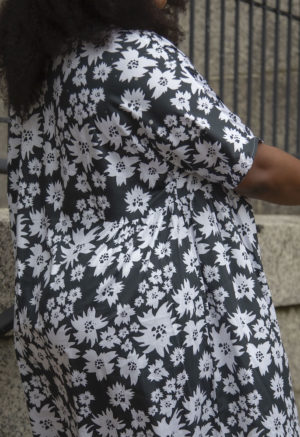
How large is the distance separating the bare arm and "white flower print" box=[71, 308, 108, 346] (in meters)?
0.44

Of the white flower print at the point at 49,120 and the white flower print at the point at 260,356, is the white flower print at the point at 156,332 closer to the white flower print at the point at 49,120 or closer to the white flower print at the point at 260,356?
the white flower print at the point at 260,356

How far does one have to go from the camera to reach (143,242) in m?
2.10

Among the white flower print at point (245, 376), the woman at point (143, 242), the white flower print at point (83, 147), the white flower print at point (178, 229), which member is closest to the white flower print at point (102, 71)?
the woman at point (143, 242)

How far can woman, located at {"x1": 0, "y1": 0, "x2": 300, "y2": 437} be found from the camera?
2.06 m

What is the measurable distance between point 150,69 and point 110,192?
11.4 inches

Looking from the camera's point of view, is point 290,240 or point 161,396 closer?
point 161,396

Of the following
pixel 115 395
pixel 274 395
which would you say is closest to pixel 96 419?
pixel 115 395

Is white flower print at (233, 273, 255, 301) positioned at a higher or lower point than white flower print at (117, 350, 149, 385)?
higher

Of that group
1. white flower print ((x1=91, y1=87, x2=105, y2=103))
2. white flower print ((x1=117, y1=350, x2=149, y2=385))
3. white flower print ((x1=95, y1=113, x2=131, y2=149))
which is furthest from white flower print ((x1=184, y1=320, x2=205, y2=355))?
white flower print ((x1=91, y1=87, x2=105, y2=103))

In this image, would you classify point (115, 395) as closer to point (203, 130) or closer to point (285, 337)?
point (203, 130)

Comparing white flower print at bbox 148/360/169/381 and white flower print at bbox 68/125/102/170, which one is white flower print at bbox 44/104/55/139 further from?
white flower print at bbox 148/360/169/381

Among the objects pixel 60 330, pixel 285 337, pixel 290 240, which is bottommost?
pixel 285 337

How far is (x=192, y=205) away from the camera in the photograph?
2174 millimetres

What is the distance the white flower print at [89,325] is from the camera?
205 centimetres
